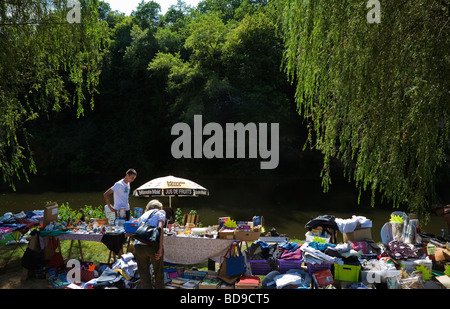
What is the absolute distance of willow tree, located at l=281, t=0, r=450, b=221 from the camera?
3.49 meters

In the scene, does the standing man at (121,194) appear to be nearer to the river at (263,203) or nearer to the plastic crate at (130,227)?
the plastic crate at (130,227)

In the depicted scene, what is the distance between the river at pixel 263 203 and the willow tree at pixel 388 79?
7.16m

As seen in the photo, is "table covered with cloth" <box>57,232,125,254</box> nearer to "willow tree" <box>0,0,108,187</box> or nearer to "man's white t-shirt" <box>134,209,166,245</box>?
"man's white t-shirt" <box>134,209,166,245</box>

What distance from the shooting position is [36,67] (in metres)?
5.37

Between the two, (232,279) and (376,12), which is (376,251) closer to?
(232,279)

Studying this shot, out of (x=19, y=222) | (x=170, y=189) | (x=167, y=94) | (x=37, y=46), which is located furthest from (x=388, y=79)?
(x=167, y=94)

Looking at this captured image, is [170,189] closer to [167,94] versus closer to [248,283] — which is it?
[248,283]

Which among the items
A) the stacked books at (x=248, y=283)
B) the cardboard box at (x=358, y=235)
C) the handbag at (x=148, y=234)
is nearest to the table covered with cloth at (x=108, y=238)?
the handbag at (x=148, y=234)

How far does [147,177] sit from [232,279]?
20.8 metres

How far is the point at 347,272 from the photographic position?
16.7 feet

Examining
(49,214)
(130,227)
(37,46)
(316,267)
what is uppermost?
(37,46)

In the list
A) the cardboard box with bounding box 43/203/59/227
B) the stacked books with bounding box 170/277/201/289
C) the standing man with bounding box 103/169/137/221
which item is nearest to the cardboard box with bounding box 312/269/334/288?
the stacked books with bounding box 170/277/201/289

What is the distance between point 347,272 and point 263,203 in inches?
482
